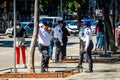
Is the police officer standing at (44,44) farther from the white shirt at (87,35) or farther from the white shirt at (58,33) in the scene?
the white shirt at (58,33)

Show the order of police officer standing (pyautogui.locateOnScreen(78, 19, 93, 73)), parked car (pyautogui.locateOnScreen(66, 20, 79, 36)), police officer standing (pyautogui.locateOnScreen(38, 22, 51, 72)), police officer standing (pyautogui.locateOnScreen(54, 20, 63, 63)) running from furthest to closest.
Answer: parked car (pyautogui.locateOnScreen(66, 20, 79, 36)) < police officer standing (pyautogui.locateOnScreen(54, 20, 63, 63)) < police officer standing (pyautogui.locateOnScreen(78, 19, 93, 73)) < police officer standing (pyautogui.locateOnScreen(38, 22, 51, 72))

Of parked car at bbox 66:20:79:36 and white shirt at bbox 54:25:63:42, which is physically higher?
white shirt at bbox 54:25:63:42

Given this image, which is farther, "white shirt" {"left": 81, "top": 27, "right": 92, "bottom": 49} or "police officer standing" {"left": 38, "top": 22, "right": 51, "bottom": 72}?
"white shirt" {"left": 81, "top": 27, "right": 92, "bottom": 49}

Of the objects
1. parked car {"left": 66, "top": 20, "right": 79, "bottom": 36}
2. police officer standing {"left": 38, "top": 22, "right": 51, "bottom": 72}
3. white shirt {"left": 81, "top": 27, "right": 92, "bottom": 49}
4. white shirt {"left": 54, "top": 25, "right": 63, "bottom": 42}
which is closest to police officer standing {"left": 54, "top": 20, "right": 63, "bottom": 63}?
white shirt {"left": 54, "top": 25, "right": 63, "bottom": 42}

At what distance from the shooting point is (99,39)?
30469 mm

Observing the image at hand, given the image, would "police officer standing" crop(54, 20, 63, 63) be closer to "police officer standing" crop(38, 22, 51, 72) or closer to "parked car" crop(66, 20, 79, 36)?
"police officer standing" crop(38, 22, 51, 72)

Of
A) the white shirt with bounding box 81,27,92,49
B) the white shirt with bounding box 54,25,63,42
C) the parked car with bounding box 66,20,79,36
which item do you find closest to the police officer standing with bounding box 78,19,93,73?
the white shirt with bounding box 81,27,92,49

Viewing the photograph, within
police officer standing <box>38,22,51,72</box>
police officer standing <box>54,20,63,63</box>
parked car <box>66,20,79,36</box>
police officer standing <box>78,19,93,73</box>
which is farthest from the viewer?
parked car <box>66,20,79,36</box>

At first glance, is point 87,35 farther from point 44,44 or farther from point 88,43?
point 44,44

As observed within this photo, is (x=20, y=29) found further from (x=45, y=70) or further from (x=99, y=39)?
(x=99, y=39)

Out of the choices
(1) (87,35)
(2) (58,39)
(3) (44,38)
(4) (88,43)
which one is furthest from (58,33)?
(3) (44,38)

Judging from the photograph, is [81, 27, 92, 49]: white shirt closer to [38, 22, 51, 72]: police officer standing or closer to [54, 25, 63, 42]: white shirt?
[38, 22, 51, 72]: police officer standing

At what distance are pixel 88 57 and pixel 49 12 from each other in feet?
250

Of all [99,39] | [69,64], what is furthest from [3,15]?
[69,64]
